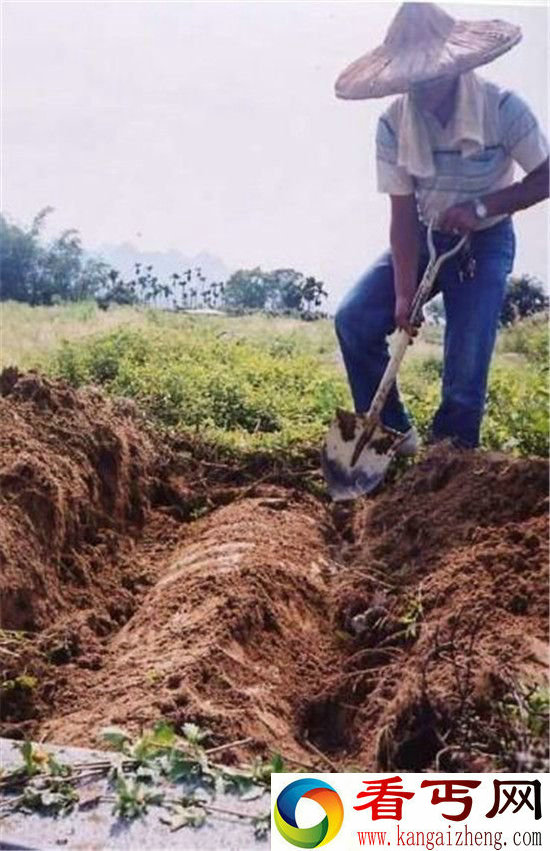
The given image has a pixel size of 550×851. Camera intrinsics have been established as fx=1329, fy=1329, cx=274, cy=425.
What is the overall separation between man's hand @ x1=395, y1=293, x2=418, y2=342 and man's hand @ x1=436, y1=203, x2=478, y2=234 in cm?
20

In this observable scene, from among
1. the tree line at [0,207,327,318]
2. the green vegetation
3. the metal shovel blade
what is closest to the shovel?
the metal shovel blade

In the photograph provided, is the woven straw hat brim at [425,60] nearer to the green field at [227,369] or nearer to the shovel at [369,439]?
the shovel at [369,439]

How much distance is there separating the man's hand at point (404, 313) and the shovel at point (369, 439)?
11 mm

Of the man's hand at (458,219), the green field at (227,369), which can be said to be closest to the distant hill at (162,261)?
the green field at (227,369)

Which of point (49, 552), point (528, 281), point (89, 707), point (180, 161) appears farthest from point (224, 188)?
point (89, 707)

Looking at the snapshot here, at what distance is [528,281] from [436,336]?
0.29 m

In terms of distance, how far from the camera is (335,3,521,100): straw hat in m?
3.28

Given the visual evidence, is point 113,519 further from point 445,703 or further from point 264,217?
point 445,703

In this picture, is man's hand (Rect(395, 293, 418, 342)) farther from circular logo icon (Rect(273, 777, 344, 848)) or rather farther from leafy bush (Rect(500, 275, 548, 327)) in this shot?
circular logo icon (Rect(273, 777, 344, 848))

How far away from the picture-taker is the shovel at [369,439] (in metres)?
3.53

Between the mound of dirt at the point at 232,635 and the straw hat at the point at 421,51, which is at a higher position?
the straw hat at the point at 421,51

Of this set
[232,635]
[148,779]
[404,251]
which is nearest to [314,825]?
[148,779]

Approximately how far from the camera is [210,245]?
347 cm

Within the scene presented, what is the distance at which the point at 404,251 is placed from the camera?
137 inches
